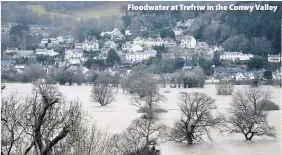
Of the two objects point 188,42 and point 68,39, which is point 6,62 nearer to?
point 68,39

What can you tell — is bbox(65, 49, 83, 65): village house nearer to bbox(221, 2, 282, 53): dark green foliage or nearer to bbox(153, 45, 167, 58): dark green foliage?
bbox(153, 45, 167, 58): dark green foliage

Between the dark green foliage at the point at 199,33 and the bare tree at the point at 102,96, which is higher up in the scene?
the dark green foliage at the point at 199,33

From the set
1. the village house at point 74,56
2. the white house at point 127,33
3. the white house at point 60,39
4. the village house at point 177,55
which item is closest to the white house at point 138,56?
the village house at point 177,55

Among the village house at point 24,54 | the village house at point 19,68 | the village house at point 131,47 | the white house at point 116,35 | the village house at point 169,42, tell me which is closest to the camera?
the village house at point 19,68

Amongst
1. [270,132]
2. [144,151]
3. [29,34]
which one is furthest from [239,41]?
[144,151]

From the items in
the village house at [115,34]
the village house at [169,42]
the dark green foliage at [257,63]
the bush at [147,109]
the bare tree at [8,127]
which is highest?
the village house at [115,34]

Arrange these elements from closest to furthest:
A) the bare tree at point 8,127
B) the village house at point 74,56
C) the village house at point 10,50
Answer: the bare tree at point 8,127
the village house at point 74,56
the village house at point 10,50

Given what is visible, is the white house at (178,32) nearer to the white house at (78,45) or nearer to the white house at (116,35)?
the white house at (116,35)

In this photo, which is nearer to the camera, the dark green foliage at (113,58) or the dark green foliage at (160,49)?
the dark green foliage at (113,58)
